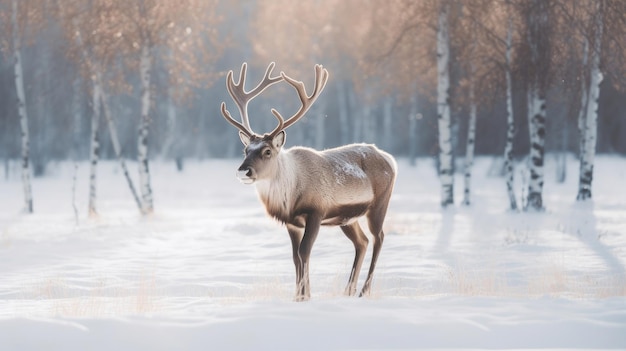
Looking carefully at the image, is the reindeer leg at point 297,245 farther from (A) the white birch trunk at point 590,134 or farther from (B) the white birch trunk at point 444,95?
(A) the white birch trunk at point 590,134

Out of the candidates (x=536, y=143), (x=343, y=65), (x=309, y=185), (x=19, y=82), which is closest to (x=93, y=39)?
(x=19, y=82)

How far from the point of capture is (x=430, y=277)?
9.25m

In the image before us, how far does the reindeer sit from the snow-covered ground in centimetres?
57

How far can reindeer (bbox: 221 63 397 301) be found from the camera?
22.5 ft

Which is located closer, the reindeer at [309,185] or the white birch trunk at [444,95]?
the reindeer at [309,185]

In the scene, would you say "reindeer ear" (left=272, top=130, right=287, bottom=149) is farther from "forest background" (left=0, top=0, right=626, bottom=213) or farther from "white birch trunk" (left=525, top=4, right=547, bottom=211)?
"white birch trunk" (left=525, top=4, right=547, bottom=211)

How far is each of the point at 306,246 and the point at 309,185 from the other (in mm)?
581

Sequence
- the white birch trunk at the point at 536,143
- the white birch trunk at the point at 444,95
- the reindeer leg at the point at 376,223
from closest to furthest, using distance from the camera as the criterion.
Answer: the reindeer leg at the point at 376,223, the white birch trunk at the point at 536,143, the white birch trunk at the point at 444,95

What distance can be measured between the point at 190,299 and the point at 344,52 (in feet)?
94.7

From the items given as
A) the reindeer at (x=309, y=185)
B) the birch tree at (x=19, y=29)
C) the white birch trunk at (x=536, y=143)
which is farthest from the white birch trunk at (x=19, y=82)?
the reindeer at (x=309, y=185)

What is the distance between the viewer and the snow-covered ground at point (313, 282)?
5.50m

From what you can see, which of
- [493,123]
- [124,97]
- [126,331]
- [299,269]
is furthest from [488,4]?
[124,97]

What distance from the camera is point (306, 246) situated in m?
6.85

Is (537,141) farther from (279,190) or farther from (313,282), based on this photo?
(279,190)
